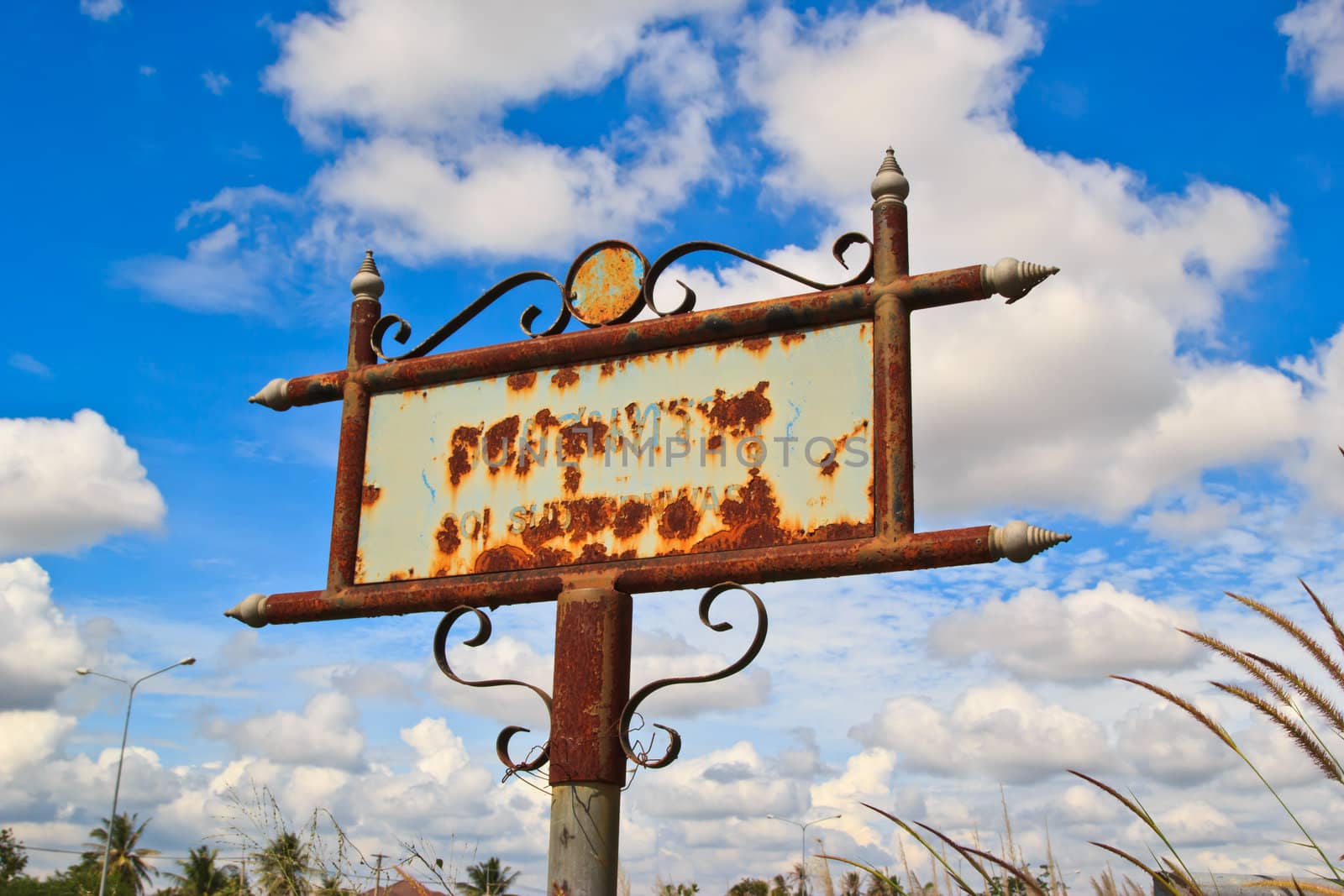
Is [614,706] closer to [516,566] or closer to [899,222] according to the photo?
[516,566]

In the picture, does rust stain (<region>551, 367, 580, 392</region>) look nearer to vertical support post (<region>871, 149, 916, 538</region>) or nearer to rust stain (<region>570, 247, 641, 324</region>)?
rust stain (<region>570, 247, 641, 324</region>)

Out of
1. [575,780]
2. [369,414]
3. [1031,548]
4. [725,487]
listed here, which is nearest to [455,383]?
[369,414]

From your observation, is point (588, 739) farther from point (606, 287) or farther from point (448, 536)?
point (606, 287)

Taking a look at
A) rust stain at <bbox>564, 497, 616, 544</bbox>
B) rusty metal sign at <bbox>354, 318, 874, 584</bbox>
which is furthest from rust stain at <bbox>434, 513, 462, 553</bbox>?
rust stain at <bbox>564, 497, 616, 544</bbox>

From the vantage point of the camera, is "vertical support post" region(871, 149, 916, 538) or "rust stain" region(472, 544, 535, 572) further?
"rust stain" region(472, 544, 535, 572)

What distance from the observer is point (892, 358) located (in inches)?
158

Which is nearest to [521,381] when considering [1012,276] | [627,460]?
[627,460]

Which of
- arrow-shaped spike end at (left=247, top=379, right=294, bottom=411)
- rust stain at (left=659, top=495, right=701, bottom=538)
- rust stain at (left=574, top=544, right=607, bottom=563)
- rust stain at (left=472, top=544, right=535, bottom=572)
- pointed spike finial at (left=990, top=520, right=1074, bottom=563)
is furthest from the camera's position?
arrow-shaped spike end at (left=247, top=379, right=294, bottom=411)

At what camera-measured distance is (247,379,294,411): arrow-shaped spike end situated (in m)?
5.34

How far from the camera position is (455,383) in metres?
4.90

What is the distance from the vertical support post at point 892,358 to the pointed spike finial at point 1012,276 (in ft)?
0.94

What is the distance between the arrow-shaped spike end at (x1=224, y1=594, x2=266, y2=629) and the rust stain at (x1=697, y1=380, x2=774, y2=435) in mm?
2074

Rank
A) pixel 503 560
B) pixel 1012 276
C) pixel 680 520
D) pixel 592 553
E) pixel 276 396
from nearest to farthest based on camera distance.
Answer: pixel 1012 276 < pixel 680 520 < pixel 592 553 < pixel 503 560 < pixel 276 396

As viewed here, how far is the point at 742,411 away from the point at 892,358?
55 centimetres
